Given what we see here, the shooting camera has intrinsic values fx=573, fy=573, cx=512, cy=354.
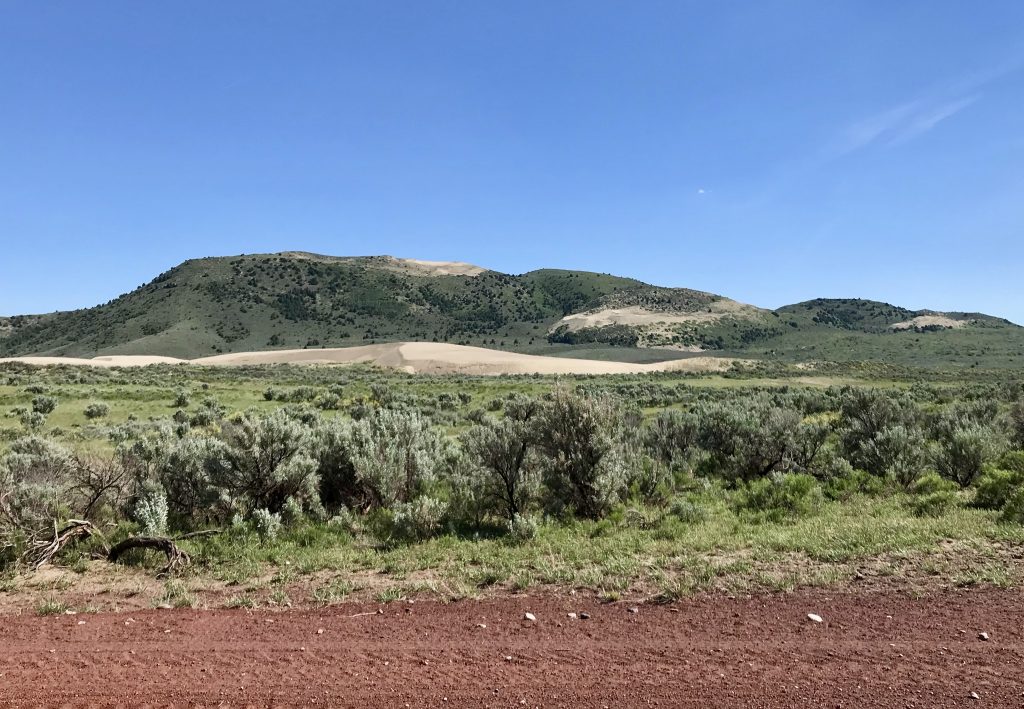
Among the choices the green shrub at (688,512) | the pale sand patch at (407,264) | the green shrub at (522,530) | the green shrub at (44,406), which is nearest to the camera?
the green shrub at (522,530)

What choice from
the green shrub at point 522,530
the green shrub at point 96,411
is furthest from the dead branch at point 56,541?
the green shrub at point 96,411

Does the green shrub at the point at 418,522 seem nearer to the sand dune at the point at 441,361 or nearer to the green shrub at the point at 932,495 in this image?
the green shrub at the point at 932,495

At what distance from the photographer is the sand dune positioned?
70.2m

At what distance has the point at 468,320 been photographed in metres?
142

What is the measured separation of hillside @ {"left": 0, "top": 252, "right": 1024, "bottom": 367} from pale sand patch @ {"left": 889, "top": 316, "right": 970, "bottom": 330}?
2.19 feet

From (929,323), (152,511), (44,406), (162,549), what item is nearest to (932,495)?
(162,549)

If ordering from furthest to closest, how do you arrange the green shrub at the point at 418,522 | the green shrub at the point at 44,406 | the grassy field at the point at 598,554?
the green shrub at the point at 44,406 < the green shrub at the point at 418,522 < the grassy field at the point at 598,554

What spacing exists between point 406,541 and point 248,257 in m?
170

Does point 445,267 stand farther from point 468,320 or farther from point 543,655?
point 543,655

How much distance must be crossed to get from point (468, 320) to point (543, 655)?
452ft

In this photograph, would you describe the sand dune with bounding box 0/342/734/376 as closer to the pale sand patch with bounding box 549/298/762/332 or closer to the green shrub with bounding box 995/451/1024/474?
the pale sand patch with bounding box 549/298/762/332

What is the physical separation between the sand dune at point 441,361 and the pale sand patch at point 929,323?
10588 cm

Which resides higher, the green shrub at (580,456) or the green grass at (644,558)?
the green shrub at (580,456)

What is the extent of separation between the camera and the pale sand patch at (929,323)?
14827cm
